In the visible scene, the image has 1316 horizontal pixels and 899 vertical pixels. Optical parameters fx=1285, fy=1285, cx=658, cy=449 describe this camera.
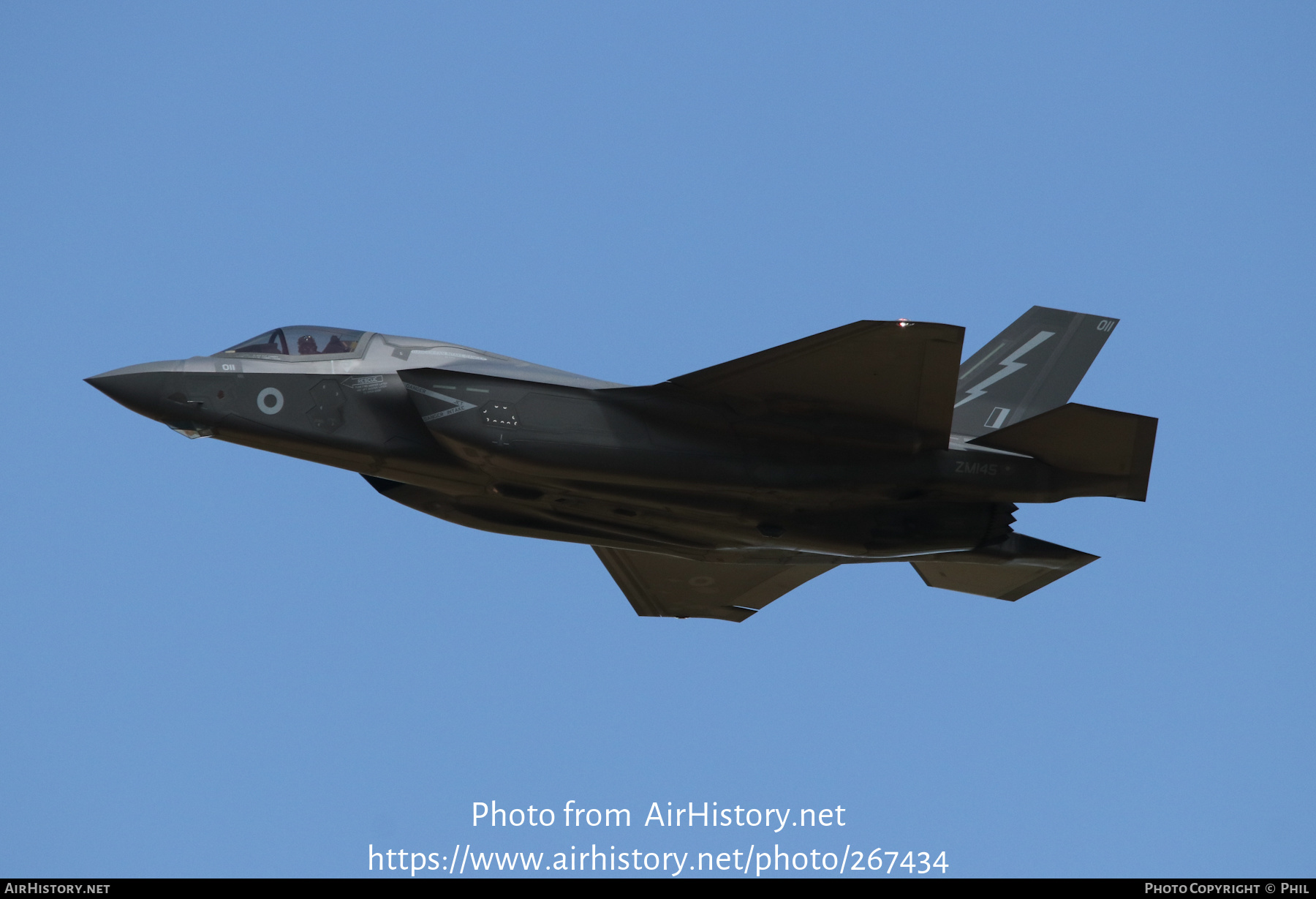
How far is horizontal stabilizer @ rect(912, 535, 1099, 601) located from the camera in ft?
55.7

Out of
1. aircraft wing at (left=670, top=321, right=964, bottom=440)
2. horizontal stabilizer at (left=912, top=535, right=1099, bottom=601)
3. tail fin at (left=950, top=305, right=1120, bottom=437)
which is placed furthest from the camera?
tail fin at (left=950, top=305, right=1120, bottom=437)

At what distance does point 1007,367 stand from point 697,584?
579 cm

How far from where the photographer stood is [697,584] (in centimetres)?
2030

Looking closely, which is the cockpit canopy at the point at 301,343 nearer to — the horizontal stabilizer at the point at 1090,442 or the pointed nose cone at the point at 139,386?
the pointed nose cone at the point at 139,386

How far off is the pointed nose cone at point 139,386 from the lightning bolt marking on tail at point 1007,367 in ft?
35.8

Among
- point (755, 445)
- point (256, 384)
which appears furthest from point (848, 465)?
point (256, 384)

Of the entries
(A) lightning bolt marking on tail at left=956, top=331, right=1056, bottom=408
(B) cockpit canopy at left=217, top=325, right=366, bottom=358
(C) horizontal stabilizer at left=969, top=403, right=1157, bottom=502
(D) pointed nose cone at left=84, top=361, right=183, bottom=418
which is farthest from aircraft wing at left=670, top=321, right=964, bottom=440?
(D) pointed nose cone at left=84, top=361, right=183, bottom=418

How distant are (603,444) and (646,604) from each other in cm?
618

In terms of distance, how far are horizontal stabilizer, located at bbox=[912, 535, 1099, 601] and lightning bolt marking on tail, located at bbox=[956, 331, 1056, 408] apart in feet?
7.96

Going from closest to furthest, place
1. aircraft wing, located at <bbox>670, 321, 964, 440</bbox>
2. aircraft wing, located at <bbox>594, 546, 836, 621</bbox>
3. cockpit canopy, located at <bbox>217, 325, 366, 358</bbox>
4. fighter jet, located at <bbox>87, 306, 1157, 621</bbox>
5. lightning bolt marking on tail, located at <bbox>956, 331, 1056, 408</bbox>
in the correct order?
aircraft wing, located at <bbox>670, 321, 964, 440</bbox> < fighter jet, located at <bbox>87, 306, 1157, 621</bbox> < cockpit canopy, located at <bbox>217, 325, 366, 358</bbox> < lightning bolt marking on tail, located at <bbox>956, 331, 1056, 408</bbox> < aircraft wing, located at <bbox>594, 546, 836, 621</bbox>

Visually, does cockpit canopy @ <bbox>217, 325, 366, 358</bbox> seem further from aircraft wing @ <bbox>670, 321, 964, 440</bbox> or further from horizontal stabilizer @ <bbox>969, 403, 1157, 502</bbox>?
horizontal stabilizer @ <bbox>969, 403, 1157, 502</bbox>

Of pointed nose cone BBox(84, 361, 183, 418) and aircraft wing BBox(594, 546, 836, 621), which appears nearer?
pointed nose cone BBox(84, 361, 183, 418)

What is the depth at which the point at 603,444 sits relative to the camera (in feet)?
48.9

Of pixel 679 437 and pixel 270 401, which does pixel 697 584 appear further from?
pixel 270 401
